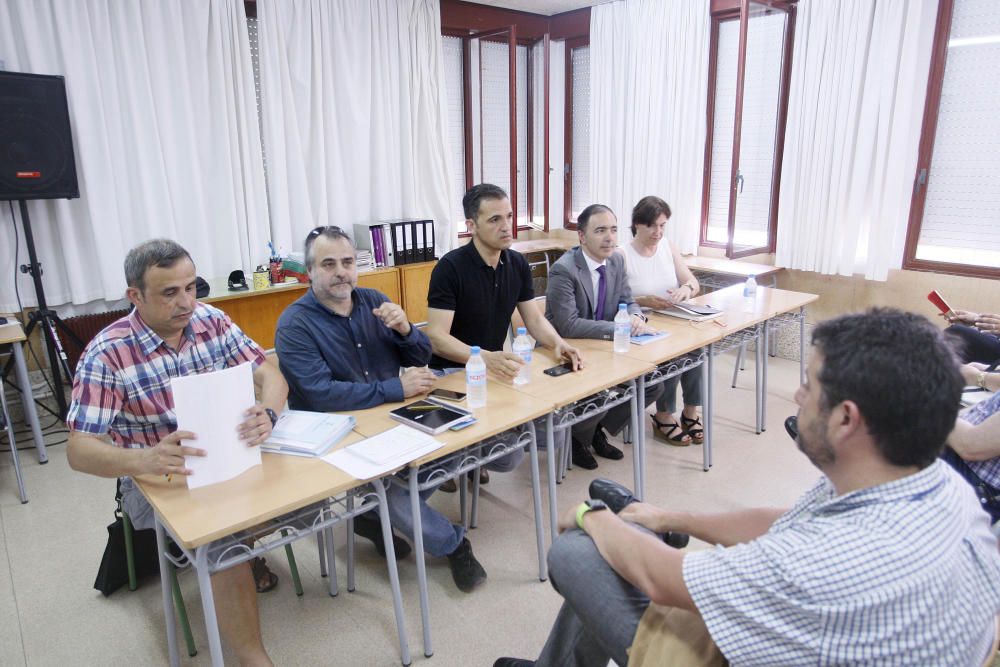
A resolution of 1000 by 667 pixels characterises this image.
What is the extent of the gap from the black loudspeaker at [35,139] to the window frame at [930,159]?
17.1ft

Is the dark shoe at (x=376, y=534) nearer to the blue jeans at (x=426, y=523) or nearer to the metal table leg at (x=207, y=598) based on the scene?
the blue jeans at (x=426, y=523)

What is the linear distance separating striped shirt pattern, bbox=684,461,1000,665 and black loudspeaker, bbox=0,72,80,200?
12.7 ft

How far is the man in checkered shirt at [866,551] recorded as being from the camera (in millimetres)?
964

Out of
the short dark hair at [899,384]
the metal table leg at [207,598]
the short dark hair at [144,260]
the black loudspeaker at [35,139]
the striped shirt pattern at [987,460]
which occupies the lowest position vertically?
the metal table leg at [207,598]

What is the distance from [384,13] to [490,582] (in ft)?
14.6

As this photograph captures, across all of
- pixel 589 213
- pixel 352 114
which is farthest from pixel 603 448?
pixel 352 114

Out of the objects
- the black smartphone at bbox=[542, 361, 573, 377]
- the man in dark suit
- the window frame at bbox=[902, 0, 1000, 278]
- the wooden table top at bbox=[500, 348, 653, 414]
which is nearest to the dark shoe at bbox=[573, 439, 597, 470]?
the man in dark suit

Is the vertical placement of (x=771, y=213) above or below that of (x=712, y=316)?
above

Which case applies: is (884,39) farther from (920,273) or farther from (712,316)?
(712,316)

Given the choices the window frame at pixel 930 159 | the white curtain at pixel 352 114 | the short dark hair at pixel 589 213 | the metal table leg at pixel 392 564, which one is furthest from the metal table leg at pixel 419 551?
the window frame at pixel 930 159

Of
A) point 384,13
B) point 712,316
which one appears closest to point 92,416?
point 712,316

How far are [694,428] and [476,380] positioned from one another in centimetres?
189

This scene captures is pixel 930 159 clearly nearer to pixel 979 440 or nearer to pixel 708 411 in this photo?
pixel 708 411

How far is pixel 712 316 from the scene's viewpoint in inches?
134
